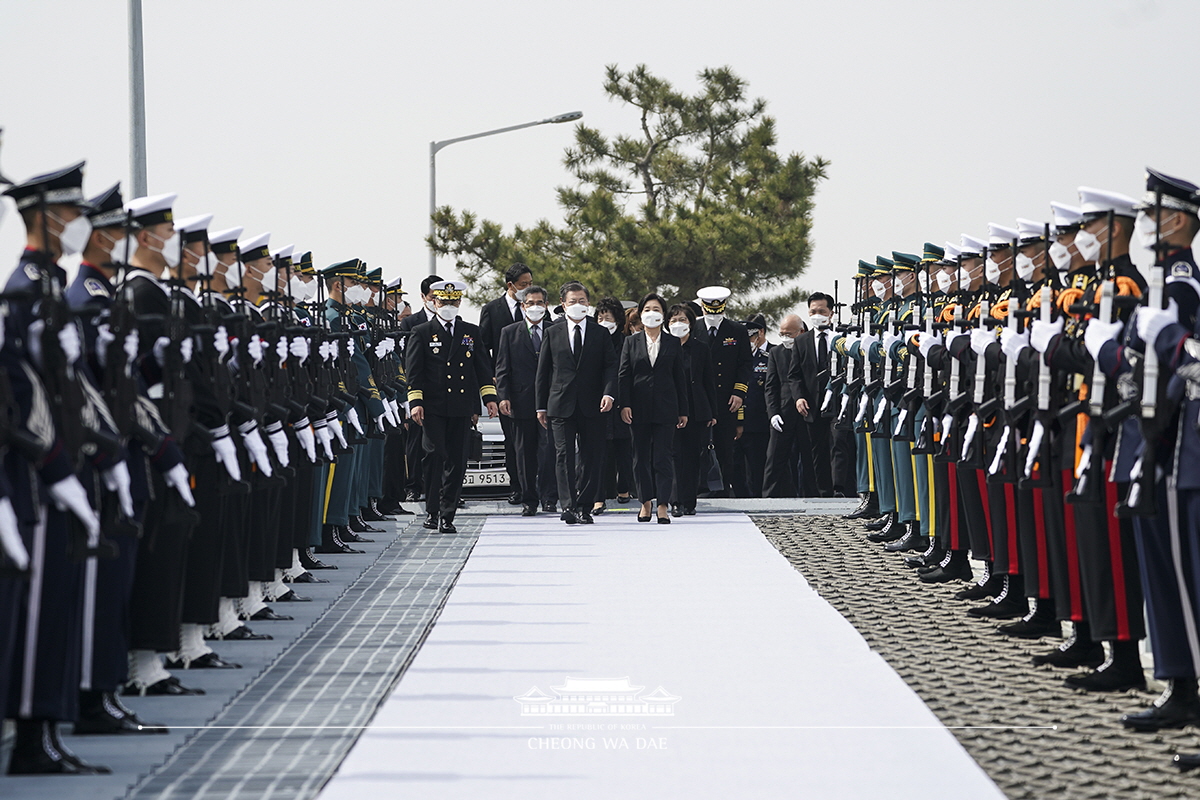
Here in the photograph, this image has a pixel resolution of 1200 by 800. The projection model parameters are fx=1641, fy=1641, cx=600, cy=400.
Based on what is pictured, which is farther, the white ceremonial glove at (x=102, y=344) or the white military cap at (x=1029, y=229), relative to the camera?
the white military cap at (x=1029, y=229)

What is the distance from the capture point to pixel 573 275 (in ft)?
124

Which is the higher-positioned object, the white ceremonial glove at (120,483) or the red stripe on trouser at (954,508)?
the white ceremonial glove at (120,483)

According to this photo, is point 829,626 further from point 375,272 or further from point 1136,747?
point 375,272

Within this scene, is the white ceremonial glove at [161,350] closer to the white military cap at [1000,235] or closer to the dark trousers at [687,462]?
the white military cap at [1000,235]

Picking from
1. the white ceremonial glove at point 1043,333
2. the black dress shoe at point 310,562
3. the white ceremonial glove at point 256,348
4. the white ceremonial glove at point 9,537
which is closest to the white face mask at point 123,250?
the white ceremonial glove at point 256,348

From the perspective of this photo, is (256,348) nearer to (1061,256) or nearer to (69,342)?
(69,342)

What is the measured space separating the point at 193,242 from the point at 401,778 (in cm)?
336

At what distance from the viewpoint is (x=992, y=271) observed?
9.74 meters

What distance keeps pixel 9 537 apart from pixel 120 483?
107 centimetres

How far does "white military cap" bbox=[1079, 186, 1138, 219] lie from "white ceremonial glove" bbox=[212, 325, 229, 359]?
160 inches

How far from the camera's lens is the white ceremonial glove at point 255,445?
8156 millimetres

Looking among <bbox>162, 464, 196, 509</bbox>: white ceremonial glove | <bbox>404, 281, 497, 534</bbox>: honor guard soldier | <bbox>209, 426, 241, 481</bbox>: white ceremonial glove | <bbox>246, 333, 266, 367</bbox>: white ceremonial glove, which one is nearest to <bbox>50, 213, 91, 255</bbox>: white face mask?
<bbox>162, 464, 196, 509</bbox>: white ceremonial glove

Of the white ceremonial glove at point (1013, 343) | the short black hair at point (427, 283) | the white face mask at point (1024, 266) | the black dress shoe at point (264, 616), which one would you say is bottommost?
the black dress shoe at point (264, 616)

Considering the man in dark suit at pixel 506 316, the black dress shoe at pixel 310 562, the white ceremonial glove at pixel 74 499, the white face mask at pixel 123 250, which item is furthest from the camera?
the man in dark suit at pixel 506 316
